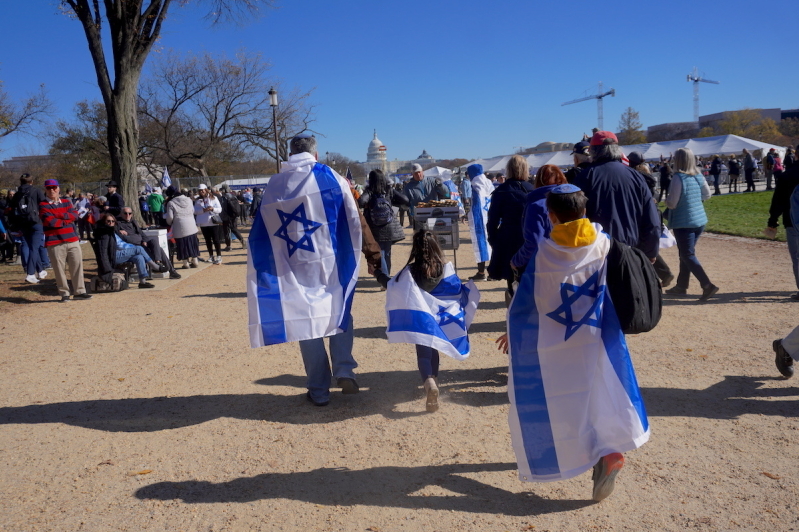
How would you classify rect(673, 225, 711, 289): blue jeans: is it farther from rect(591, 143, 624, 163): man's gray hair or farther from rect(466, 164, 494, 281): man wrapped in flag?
rect(591, 143, 624, 163): man's gray hair

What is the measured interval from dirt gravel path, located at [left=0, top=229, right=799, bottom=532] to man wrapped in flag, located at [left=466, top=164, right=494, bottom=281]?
3463mm

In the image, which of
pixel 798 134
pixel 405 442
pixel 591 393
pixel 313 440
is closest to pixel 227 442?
pixel 313 440

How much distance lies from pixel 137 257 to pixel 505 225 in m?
7.57

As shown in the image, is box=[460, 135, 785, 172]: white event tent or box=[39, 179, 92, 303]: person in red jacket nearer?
box=[39, 179, 92, 303]: person in red jacket

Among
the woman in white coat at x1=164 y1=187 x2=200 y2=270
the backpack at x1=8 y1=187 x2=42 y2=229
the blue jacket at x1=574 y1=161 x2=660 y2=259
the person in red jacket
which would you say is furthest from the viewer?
the woman in white coat at x1=164 y1=187 x2=200 y2=270

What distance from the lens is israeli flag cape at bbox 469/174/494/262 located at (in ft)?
34.3

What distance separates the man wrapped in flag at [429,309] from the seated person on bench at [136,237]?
7.84 meters

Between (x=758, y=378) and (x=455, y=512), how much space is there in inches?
123

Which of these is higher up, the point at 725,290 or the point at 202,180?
the point at 202,180

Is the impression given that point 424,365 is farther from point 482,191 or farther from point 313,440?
point 482,191

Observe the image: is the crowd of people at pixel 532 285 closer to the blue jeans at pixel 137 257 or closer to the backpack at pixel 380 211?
the backpack at pixel 380 211

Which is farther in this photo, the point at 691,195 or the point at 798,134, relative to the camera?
the point at 798,134

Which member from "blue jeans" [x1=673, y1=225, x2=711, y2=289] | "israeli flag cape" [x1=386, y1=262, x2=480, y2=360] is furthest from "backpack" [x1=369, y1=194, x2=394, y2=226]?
"israeli flag cape" [x1=386, y1=262, x2=480, y2=360]

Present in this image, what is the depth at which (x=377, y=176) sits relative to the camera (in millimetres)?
8758
